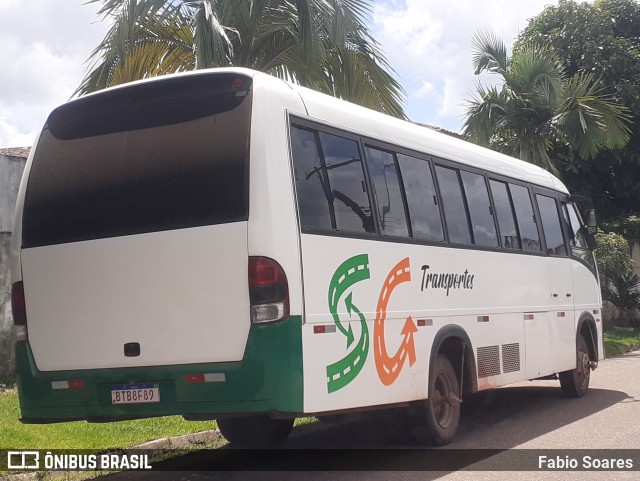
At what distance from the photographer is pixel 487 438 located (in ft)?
30.1

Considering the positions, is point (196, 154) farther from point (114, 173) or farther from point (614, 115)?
point (614, 115)

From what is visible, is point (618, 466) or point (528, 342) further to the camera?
point (528, 342)

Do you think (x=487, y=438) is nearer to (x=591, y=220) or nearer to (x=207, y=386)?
(x=207, y=386)

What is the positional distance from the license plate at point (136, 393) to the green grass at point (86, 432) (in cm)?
176

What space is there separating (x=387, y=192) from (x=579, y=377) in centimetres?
580

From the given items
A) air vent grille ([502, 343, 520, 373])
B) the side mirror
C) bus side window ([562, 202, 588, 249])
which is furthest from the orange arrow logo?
the side mirror

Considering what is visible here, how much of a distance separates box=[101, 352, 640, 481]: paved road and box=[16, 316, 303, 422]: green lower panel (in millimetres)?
958

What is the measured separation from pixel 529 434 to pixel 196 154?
4749 millimetres

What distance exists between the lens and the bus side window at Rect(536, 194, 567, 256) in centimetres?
1188

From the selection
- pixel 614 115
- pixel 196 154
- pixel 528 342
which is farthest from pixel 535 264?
pixel 614 115

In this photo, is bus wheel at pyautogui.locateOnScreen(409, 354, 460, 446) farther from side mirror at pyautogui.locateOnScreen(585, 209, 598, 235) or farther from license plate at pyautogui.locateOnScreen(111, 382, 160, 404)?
side mirror at pyautogui.locateOnScreen(585, 209, 598, 235)

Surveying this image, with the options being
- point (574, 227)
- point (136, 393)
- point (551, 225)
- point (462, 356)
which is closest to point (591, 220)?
point (574, 227)

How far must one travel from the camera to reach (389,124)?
27.2ft

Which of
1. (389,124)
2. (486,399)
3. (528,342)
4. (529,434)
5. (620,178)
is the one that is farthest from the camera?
(620,178)
